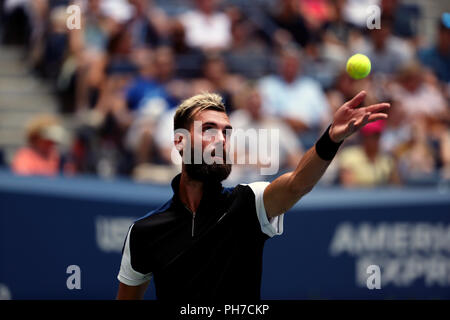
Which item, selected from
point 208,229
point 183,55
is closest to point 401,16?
point 183,55

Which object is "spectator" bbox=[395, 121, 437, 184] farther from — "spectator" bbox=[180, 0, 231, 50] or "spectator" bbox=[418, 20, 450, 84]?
"spectator" bbox=[180, 0, 231, 50]

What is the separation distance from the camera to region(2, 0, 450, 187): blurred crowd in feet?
24.4

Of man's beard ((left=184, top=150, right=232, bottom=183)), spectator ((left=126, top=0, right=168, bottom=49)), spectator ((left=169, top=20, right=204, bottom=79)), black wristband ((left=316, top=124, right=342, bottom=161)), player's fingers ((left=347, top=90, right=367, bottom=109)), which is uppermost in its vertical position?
spectator ((left=126, top=0, right=168, bottom=49))

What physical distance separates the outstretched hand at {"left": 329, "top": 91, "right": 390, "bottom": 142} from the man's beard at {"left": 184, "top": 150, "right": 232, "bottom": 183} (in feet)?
1.67

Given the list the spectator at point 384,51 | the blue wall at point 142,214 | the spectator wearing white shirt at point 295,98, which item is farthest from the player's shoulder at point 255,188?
the spectator at point 384,51

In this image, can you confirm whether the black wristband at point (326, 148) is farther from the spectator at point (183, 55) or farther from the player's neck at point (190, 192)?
the spectator at point (183, 55)

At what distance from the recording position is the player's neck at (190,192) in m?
3.35

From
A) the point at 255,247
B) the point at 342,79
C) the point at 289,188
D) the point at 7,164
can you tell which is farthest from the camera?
the point at 342,79

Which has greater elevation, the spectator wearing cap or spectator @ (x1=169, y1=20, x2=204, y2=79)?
spectator @ (x1=169, y1=20, x2=204, y2=79)

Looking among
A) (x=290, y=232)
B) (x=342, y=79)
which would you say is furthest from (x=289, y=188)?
(x=342, y=79)

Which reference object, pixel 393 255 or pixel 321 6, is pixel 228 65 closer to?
pixel 321 6

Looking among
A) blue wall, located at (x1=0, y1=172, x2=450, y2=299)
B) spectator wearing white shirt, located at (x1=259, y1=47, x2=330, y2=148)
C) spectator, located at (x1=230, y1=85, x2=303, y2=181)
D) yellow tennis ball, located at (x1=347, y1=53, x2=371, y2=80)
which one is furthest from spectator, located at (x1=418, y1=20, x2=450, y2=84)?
yellow tennis ball, located at (x1=347, y1=53, x2=371, y2=80)
